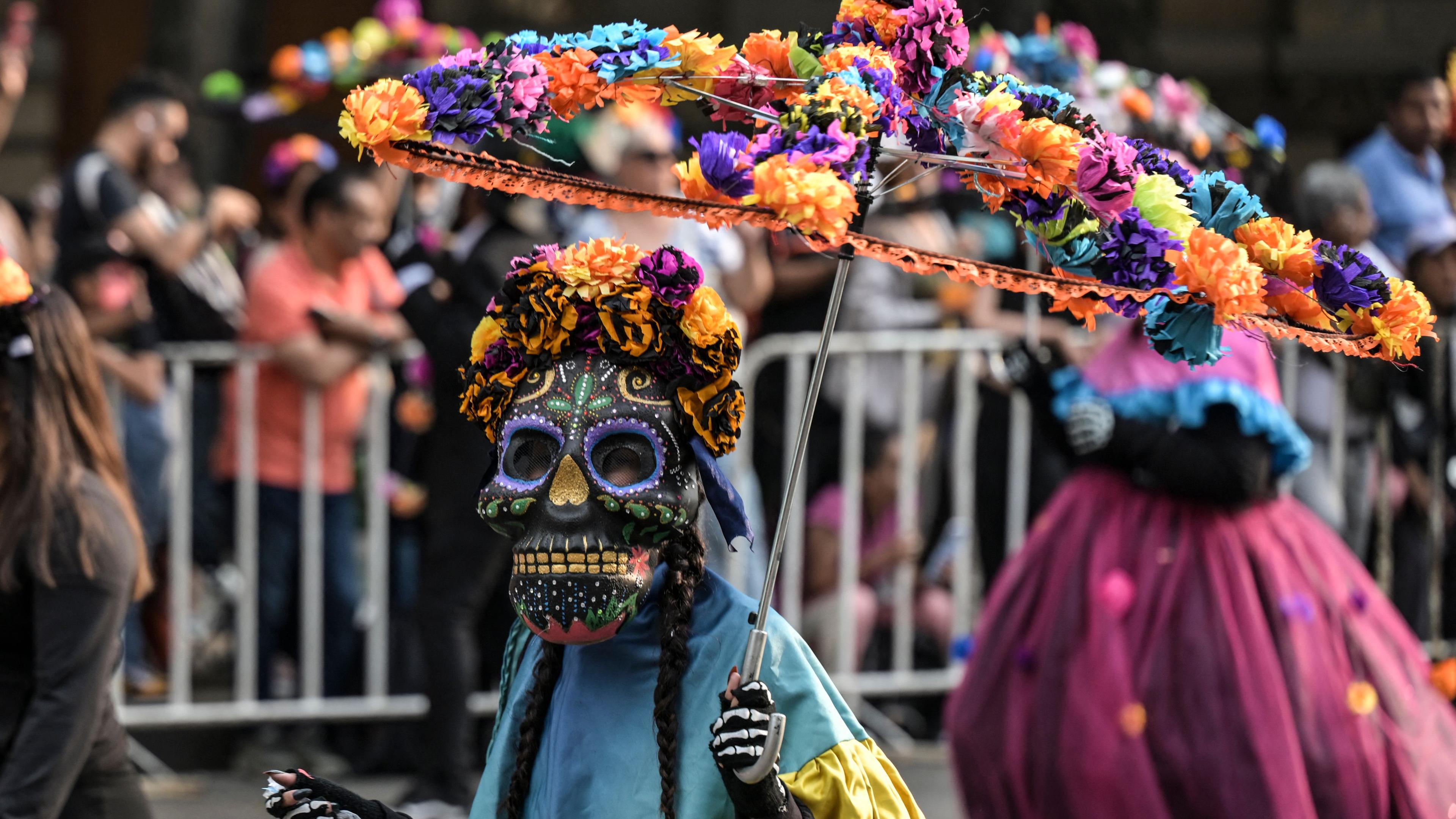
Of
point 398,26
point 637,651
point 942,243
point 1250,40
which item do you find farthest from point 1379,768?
point 1250,40

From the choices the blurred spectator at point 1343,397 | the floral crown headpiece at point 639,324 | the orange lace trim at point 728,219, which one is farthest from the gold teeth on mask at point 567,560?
the blurred spectator at point 1343,397

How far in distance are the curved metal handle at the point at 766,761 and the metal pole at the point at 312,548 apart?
3687mm

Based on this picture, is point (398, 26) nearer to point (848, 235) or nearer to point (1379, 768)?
point (1379, 768)

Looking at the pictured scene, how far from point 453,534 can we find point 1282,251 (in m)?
3.19

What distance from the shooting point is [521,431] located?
273 centimetres

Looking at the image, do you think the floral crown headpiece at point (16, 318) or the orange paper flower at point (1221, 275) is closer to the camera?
the orange paper flower at point (1221, 275)

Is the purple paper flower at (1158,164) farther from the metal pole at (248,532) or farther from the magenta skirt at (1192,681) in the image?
the metal pole at (248,532)

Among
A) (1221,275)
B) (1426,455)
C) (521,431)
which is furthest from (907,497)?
(1221,275)

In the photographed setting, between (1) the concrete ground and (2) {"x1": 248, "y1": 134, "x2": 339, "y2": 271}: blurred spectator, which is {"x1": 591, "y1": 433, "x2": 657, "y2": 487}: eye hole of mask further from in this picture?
(2) {"x1": 248, "y1": 134, "x2": 339, "y2": 271}: blurred spectator

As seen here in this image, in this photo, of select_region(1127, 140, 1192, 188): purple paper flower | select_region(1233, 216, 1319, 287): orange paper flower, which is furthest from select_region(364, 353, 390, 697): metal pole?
→ select_region(1233, 216, 1319, 287): orange paper flower

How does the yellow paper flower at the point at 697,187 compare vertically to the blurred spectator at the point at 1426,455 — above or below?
above

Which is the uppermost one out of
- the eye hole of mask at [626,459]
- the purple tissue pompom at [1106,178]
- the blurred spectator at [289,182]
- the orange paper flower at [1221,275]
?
the blurred spectator at [289,182]

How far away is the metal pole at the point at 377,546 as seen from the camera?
A: 19.5 ft

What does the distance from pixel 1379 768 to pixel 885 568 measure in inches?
94.2
